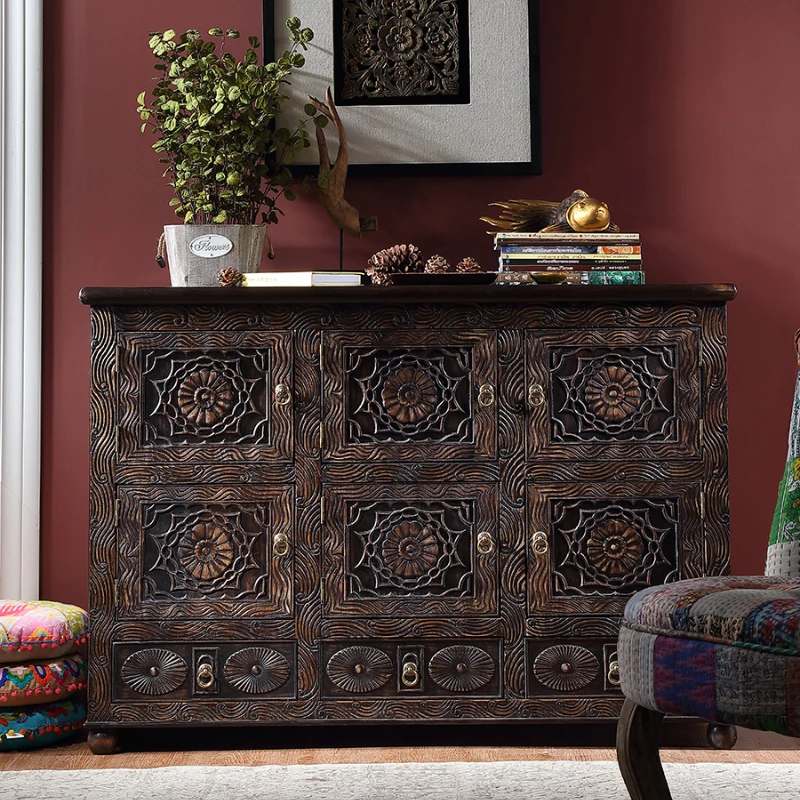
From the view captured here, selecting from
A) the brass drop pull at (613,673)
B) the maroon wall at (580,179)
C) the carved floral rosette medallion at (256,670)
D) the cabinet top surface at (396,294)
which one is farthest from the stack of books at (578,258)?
the carved floral rosette medallion at (256,670)

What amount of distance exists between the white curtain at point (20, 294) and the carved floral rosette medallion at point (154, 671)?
59 centimetres

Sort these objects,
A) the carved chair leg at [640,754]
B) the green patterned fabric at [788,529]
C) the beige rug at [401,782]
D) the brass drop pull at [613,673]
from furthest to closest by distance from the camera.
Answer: the brass drop pull at [613,673]
the beige rug at [401,782]
the green patterned fabric at [788,529]
the carved chair leg at [640,754]

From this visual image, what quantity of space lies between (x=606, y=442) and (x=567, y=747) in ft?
2.45

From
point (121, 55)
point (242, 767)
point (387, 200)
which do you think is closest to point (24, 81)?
point (121, 55)

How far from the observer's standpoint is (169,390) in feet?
7.41

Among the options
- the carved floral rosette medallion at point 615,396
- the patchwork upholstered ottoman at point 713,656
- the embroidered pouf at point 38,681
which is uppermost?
the carved floral rosette medallion at point 615,396

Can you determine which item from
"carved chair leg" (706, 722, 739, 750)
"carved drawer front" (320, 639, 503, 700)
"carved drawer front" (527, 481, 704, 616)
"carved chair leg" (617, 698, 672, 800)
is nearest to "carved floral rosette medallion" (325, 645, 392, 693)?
"carved drawer front" (320, 639, 503, 700)

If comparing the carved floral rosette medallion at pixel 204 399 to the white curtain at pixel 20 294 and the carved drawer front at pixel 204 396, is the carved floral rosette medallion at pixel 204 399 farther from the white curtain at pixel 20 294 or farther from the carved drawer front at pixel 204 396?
the white curtain at pixel 20 294

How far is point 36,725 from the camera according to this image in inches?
90.0

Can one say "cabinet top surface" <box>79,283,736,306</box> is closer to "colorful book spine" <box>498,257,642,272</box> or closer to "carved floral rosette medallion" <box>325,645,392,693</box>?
"colorful book spine" <box>498,257,642,272</box>

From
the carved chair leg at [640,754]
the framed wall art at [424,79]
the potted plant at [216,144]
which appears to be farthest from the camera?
the framed wall art at [424,79]

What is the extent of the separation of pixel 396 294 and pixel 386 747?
1.09 m

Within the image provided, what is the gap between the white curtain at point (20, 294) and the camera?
2.67 m

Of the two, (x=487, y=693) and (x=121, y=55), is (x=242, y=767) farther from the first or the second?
(x=121, y=55)
